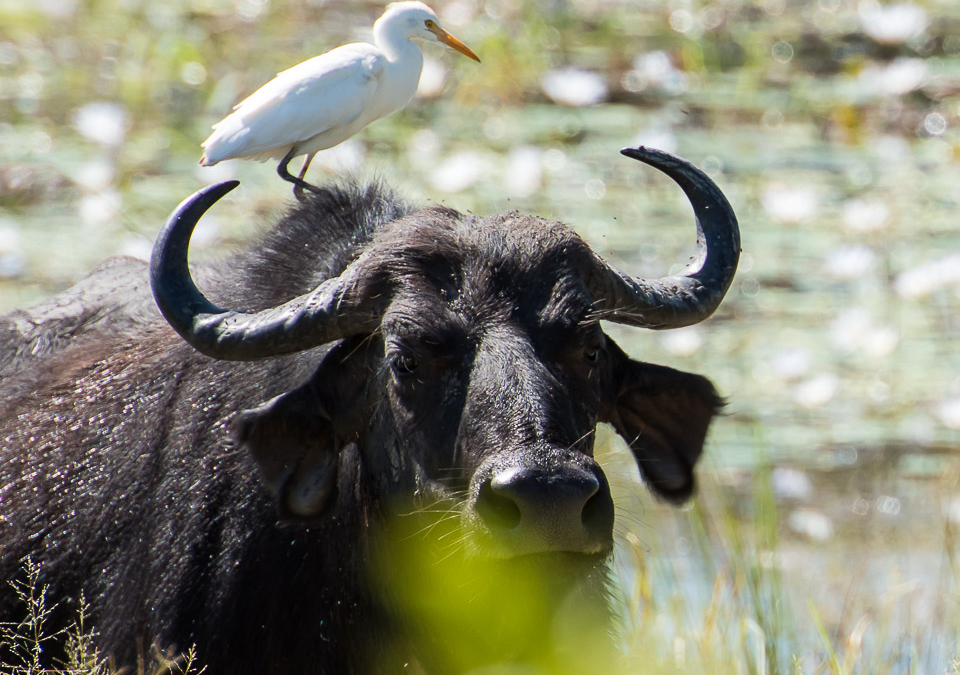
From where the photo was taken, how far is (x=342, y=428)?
12.5 ft

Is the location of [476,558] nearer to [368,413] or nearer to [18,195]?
[368,413]

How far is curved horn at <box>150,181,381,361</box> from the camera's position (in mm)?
3607

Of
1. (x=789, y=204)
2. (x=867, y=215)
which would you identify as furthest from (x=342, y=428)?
(x=867, y=215)

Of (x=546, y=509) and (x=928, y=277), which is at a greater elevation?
(x=928, y=277)

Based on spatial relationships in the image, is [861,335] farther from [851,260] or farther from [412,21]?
[412,21]

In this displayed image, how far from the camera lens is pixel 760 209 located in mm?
10531

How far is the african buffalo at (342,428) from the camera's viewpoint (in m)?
3.33

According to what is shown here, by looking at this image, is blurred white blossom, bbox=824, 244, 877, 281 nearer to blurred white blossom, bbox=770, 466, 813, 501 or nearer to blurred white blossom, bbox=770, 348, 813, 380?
blurred white blossom, bbox=770, 348, 813, 380

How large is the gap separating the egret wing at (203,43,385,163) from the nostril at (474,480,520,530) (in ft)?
5.37

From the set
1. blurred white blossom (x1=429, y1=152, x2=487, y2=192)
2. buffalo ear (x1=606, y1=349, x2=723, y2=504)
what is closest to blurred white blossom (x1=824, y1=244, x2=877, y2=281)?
blurred white blossom (x1=429, y1=152, x2=487, y2=192)

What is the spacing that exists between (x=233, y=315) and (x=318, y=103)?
0.96 metres

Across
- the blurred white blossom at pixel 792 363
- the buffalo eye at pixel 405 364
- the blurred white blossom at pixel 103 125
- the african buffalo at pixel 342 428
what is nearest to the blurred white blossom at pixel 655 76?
the blurred white blossom at pixel 792 363

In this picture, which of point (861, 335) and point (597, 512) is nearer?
point (597, 512)

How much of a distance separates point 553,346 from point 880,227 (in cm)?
626
